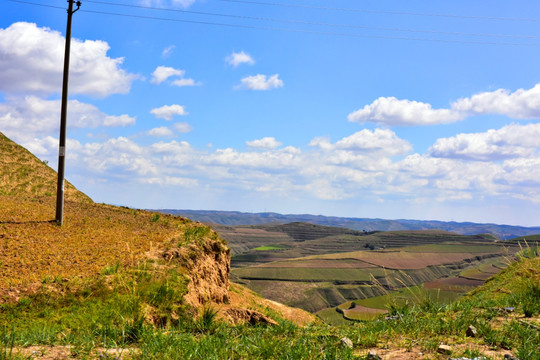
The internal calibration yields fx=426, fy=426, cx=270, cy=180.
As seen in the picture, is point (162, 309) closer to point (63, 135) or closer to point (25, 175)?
point (63, 135)

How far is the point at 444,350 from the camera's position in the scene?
7.42 m

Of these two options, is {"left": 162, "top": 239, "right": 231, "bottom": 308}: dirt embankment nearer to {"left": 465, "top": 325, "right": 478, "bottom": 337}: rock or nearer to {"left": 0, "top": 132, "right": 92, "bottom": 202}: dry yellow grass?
{"left": 465, "top": 325, "right": 478, "bottom": 337}: rock

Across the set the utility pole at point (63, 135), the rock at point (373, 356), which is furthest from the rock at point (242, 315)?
the utility pole at point (63, 135)

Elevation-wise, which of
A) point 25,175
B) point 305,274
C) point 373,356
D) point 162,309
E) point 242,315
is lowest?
point 305,274

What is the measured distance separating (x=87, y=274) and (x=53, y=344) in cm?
747

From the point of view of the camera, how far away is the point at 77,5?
2125cm

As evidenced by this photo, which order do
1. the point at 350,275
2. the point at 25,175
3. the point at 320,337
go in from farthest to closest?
the point at 350,275, the point at 25,175, the point at 320,337

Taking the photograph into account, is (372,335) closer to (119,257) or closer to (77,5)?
(119,257)

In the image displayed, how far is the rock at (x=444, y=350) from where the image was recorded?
24.2ft

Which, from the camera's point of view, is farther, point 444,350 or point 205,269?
point 205,269

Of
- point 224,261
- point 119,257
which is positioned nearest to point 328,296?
point 224,261

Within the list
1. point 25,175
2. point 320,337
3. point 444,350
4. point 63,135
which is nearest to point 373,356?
point 444,350

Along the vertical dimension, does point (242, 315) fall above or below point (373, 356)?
below

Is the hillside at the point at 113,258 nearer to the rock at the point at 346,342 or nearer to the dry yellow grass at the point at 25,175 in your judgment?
the rock at the point at 346,342
